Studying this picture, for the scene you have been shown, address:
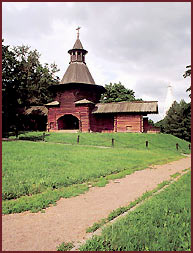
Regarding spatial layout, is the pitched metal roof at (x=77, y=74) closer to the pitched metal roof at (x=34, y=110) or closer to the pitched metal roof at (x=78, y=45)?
the pitched metal roof at (x=78, y=45)

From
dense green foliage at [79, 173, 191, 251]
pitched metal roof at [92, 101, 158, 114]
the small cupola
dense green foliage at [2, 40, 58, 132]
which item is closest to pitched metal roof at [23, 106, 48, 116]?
dense green foliage at [2, 40, 58, 132]

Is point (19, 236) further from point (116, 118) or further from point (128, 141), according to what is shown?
point (116, 118)

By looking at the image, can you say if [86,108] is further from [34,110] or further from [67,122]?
[34,110]

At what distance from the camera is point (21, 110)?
39.0 m

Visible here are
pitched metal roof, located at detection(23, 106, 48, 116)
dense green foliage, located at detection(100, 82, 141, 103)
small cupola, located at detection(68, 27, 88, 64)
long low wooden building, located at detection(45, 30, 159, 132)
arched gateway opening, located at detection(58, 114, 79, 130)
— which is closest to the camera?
long low wooden building, located at detection(45, 30, 159, 132)

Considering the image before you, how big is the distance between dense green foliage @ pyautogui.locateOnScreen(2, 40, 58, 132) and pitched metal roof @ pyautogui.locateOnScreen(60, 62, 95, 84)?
7.62 meters

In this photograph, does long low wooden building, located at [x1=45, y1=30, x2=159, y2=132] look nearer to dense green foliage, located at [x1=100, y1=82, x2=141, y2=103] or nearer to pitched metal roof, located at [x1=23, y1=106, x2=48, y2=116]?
pitched metal roof, located at [x1=23, y1=106, x2=48, y2=116]

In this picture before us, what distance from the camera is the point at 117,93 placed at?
56.3 metres

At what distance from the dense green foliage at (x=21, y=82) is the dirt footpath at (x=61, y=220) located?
2489cm

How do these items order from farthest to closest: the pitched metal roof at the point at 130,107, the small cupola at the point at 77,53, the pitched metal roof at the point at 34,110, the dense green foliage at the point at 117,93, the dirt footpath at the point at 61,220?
the dense green foliage at the point at 117,93
the small cupola at the point at 77,53
the pitched metal roof at the point at 34,110
the pitched metal roof at the point at 130,107
the dirt footpath at the point at 61,220

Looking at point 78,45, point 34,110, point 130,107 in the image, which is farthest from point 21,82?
point 130,107

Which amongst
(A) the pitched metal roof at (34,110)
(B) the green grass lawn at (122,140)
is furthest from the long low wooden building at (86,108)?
(B) the green grass lawn at (122,140)

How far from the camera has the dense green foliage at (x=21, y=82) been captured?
32.5m

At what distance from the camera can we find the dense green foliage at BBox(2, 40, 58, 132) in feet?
107
